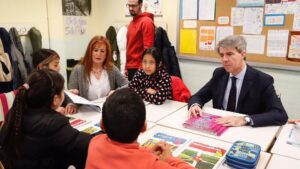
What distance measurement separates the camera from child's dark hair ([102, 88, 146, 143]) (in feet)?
3.21

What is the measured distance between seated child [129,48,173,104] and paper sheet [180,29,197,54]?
1.14m

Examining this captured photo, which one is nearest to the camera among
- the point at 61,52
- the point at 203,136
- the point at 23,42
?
the point at 203,136

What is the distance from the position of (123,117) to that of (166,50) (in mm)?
2642

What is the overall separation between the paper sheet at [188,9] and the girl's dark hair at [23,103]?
97.7 inches

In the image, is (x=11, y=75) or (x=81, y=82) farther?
(x=11, y=75)

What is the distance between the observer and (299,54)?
288cm

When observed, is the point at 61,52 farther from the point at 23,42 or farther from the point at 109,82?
the point at 109,82

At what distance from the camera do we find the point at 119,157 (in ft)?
3.10

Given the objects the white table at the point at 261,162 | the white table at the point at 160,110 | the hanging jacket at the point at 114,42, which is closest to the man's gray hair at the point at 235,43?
the white table at the point at 160,110

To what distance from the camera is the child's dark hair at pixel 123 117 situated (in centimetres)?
98

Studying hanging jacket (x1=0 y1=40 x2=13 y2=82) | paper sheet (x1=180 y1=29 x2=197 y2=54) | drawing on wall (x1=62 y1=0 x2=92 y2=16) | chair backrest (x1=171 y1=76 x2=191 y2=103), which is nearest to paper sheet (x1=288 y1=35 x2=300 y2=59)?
paper sheet (x1=180 y1=29 x2=197 y2=54)

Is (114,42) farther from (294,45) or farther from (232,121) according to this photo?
(232,121)

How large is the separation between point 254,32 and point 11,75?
2.82m

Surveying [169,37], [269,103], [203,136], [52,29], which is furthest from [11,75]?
[269,103]
